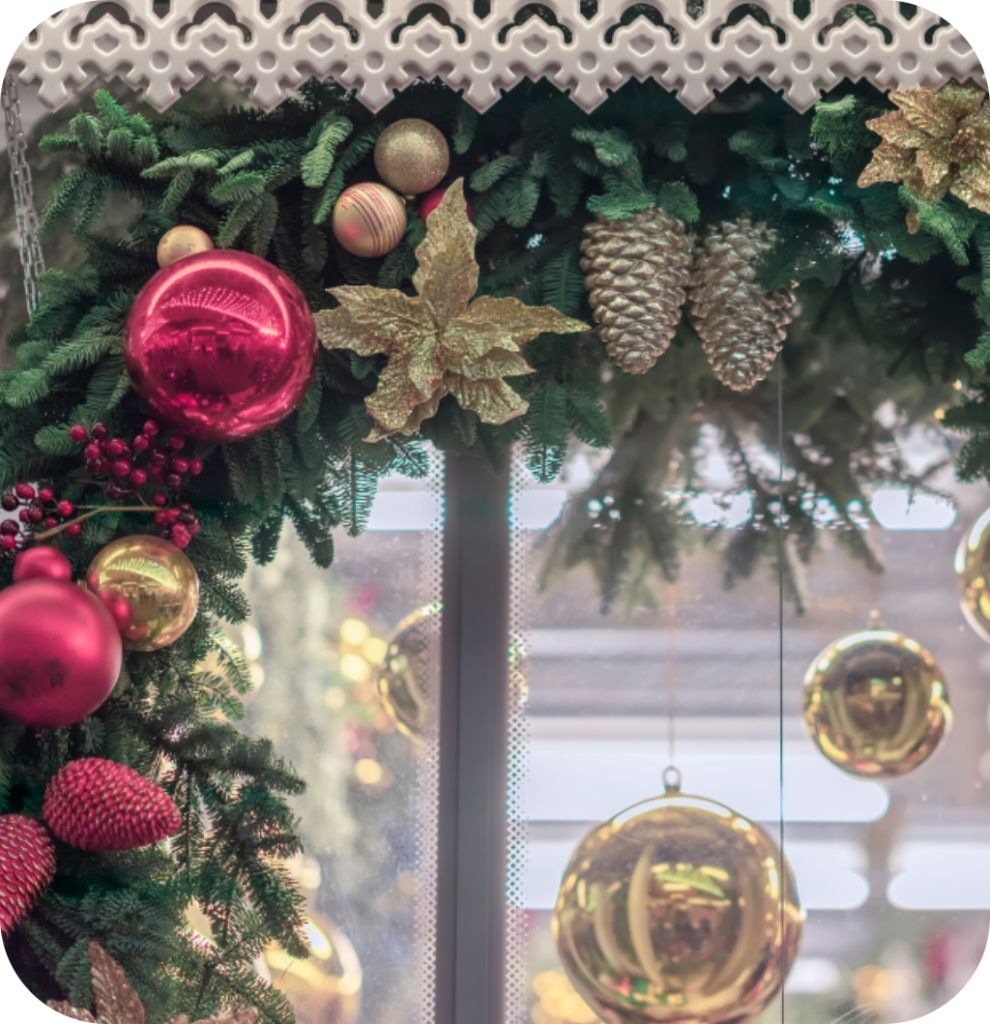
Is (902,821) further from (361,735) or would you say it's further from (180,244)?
(180,244)

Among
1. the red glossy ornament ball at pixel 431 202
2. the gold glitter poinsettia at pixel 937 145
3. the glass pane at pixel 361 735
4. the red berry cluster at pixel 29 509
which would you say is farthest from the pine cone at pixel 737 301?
the red berry cluster at pixel 29 509

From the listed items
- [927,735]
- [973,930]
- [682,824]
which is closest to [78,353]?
[682,824]

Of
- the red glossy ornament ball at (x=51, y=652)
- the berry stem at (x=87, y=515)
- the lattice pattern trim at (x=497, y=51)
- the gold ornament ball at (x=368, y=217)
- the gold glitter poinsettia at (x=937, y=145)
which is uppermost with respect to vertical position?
the lattice pattern trim at (x=497, y=51)

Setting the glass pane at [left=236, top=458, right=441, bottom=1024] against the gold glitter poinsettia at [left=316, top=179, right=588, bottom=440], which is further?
the glass pane at [left=236, top=458, right=441, bottom=1024]

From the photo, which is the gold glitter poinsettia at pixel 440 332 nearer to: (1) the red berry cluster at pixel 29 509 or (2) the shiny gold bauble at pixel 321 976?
(1) the red berry cluster at pixel 29 509

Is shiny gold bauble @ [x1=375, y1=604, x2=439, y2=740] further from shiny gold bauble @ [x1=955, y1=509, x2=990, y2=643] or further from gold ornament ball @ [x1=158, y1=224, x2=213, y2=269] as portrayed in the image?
shiny gold bauble @ [x1=955, y1=509, x2=990, y2=643]

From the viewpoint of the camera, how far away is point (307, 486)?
1044mm

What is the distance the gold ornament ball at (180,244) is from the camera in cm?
97

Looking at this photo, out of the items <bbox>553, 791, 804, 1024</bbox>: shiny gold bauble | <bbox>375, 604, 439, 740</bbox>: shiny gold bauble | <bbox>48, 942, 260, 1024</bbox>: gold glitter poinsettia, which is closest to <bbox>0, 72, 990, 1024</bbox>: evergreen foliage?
<bbox>48, 942, 260, 1024</bbox>: gold glitter poinsettia

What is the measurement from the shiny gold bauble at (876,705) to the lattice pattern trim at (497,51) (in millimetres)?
561

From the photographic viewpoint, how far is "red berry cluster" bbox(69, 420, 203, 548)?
3.07 feet

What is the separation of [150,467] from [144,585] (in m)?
0.11

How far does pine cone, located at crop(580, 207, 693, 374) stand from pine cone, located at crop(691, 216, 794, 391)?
4 centimetres

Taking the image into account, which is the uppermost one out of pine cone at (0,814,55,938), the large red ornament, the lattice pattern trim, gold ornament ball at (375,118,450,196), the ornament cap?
the lattice pattern trim
